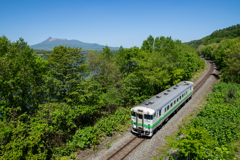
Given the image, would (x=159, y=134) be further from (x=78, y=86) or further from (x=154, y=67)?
(x=154, y=67)

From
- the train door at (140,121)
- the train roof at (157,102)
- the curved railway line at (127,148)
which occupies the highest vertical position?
the train roof at (157,102)

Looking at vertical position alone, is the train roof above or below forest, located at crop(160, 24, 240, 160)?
above

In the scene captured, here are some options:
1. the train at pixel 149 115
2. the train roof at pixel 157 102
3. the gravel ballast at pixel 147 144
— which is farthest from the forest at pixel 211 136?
the train roof at pixel 157 102

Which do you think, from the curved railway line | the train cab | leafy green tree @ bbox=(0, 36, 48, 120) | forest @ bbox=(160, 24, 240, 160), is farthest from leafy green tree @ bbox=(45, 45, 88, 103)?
forest @ bbox=(160, 24, 240, 160)

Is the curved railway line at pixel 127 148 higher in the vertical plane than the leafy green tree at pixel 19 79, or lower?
lower

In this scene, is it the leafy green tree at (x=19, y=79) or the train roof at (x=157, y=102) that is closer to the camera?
the leafy green tree at (x=19, y=79)

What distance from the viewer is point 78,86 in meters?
16.8

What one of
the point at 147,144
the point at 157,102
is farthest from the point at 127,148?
the point at 157,102

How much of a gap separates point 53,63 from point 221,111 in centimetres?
1897

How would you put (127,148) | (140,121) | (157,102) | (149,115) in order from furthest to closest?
1. (157,102)
2. (140,121)
3. (149,115)
4. (127,148)

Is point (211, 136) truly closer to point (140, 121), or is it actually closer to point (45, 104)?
point (140, 121)

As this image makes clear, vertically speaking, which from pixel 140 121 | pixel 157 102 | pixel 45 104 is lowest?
pixel 140 121

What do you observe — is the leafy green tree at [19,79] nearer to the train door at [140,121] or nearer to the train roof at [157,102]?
the train door at [140,121]

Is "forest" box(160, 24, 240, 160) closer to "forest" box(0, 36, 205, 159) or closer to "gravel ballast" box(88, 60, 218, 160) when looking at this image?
"gravel ballast" box(88, 60, 218, 160)
